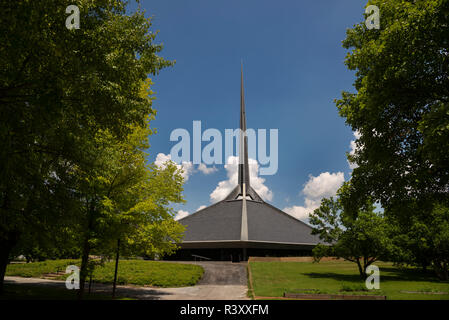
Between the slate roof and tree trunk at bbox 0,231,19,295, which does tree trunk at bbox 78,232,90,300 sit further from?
the slate roof

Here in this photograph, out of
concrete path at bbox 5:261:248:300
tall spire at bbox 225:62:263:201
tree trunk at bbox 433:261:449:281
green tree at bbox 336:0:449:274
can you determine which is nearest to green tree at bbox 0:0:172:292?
green tree at bbox 336:0:449:274

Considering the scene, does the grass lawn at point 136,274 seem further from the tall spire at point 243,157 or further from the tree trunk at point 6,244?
the tall spire at point 243,157

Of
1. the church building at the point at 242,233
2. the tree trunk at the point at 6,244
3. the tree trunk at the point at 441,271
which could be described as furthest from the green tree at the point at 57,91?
the church building at the point at 242,233

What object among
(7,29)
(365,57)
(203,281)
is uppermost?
(365,57)

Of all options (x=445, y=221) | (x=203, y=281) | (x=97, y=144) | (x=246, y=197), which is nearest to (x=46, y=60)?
(x=97, y=144)

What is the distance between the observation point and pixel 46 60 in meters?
7.37

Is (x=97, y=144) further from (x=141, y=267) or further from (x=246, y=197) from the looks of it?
(x=246, y=197)

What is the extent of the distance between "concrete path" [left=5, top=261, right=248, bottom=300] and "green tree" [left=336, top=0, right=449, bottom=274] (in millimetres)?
10039

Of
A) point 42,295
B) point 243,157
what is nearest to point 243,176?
point 243,157

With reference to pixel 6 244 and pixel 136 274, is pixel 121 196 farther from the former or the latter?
pixel 136 274

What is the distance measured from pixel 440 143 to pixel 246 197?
55.8 metres

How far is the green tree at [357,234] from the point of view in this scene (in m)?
23.2

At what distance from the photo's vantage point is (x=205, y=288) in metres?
21.7

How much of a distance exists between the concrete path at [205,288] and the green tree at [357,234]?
27.5 feet
